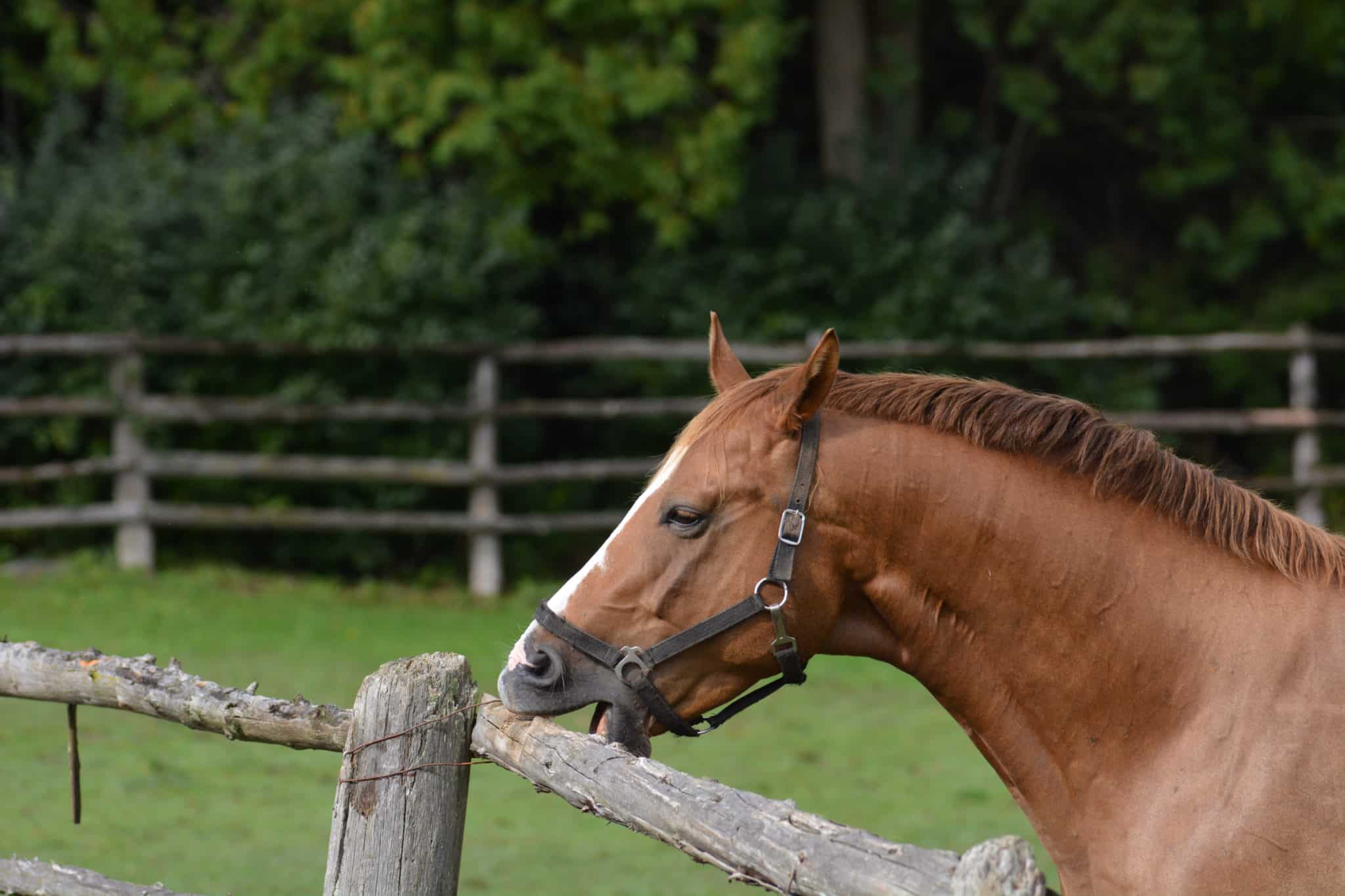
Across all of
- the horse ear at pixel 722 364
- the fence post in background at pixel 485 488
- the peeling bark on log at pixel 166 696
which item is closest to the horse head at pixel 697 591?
the horse ear at pixel 722 364

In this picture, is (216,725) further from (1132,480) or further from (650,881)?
(650,881)

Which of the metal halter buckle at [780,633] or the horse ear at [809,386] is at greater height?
the horse ear at [809,386]

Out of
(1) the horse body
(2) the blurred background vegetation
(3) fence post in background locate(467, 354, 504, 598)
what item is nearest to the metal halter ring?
(1) the horse body

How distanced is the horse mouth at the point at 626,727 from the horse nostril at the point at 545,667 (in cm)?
13

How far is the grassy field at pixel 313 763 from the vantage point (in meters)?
5.42

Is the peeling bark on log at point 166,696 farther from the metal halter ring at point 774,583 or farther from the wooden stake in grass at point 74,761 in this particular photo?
the metal halter ring at point 774,583

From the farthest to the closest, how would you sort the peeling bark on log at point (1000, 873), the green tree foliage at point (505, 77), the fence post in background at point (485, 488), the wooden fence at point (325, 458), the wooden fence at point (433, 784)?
the green tree foliage at point (505, 77)
the fence post in background at point (485, 488)
the wooden fence at point (325, 458)
the wooden fence at point (433, 784)
the peeling bark on log at point (1000, 873)

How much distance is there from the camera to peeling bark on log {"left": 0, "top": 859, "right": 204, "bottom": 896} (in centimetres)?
303

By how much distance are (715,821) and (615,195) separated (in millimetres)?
9970

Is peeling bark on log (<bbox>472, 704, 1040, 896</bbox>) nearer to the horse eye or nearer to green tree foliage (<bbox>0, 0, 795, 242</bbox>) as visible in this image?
the horse eye

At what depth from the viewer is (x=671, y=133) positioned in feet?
39.0

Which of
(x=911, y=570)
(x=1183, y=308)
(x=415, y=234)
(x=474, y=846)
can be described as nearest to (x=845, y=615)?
(x=911, y=570)

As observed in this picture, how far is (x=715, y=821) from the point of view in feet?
7.57

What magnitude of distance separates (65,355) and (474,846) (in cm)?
730
